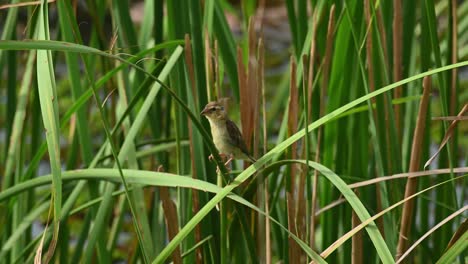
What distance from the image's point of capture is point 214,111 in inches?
80.3

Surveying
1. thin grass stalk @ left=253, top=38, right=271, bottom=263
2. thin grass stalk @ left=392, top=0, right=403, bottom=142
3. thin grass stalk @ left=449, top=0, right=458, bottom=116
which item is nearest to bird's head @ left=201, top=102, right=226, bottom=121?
thin grass stalk @ left=253, top=38, right=271, bottom=263

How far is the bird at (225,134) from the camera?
79.6 inches

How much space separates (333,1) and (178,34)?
0.38m

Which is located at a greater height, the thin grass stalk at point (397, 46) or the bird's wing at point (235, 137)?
the thin grass stalk at point (397, 46)

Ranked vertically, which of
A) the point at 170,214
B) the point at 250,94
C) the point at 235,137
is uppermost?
the point at 250,94

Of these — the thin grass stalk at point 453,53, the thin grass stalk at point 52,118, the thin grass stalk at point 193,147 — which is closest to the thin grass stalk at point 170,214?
the thin grass stalk at point 193,147

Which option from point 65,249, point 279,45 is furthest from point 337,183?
point 279,45

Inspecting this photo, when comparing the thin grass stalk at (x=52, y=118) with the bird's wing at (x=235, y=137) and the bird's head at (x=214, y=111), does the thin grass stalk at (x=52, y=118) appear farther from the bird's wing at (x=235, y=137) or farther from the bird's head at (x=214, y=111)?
the bird's wing at (x=235, y=137)

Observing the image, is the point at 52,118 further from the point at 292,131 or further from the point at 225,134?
the point at 225,134

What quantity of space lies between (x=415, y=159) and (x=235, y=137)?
531 millimetres

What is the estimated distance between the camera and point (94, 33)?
2.31m

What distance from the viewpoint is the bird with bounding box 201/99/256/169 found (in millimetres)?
2023

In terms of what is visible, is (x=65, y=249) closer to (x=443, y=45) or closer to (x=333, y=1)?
(x=333, y=1)

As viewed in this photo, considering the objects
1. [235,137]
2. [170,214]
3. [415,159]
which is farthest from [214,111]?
[415,159]
